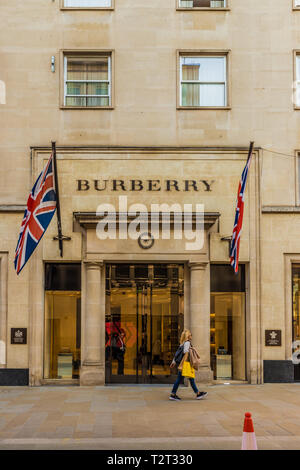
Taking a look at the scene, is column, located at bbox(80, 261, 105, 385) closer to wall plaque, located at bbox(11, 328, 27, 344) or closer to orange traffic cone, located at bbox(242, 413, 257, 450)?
wall plaque, located at bbox(11, 328, 27, 344)

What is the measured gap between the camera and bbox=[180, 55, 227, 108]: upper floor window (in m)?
17.6

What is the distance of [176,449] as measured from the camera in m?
9.36

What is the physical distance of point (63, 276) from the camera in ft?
55.3

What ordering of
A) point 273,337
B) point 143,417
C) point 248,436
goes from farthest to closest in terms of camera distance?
point 273,337, point 143,417, point 248,436

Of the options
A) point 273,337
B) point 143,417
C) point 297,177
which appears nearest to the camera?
point 143,417

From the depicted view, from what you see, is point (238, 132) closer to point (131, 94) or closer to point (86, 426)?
point (131, 94)

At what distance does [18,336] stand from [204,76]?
32.4ft

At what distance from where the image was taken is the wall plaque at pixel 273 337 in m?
16.6

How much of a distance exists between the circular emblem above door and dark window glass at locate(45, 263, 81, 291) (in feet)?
6.71

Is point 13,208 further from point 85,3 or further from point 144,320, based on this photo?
point 85,3

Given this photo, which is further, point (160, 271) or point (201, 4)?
point (201, 4)

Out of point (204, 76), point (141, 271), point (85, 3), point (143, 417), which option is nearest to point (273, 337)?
point (141, 271)

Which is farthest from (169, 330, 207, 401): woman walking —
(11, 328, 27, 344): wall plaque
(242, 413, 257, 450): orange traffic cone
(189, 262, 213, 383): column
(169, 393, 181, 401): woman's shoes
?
(242, 413, 257, 450): orange traffic cone

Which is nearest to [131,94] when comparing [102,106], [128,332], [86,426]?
[102,106]
